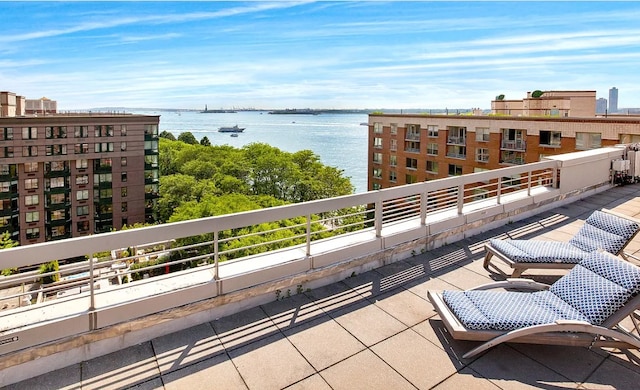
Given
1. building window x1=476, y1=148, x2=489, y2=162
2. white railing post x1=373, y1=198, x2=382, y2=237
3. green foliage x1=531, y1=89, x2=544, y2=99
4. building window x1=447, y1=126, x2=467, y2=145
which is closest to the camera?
white railing post x1=373, y1=198, x2=382, y2=237

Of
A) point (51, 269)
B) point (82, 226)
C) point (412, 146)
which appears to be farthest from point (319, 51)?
point (51, 269)

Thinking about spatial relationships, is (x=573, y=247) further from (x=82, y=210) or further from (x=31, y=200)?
(x=31, y=200)

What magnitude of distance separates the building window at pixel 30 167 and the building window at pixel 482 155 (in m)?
56.0

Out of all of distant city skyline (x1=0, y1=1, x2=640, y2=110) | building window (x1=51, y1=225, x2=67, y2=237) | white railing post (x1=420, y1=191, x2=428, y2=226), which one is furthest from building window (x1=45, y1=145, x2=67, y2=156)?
white railing post (x1=420, y1=191, x2=428, y2=226)

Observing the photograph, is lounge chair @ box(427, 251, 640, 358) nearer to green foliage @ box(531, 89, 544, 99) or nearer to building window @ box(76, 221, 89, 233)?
green foliage @ box(531, 89, 544, 99)

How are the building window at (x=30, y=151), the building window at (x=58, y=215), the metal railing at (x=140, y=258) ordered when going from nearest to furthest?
the metal railing at (x=140, y=258), the building window at (x=30, y=151), the building window at (x=58, y=215)

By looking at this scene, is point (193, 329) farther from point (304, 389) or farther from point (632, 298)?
point (632, 298)

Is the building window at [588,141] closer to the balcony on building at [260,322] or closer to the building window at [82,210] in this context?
the balcony on building at [260,322]

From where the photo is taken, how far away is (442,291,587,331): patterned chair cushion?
Answer: 329cm

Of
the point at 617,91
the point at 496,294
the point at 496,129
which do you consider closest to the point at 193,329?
the point at 496,294

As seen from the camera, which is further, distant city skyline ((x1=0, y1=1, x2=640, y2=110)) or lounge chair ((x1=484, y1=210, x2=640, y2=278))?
distant city skyline ((x1=0, y1=1, x2=640, y2=110))

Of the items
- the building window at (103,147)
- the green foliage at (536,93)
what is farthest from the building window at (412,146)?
the building window at (103,147)

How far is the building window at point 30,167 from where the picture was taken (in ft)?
176

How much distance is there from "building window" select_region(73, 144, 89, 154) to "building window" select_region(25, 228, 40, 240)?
11728mm
